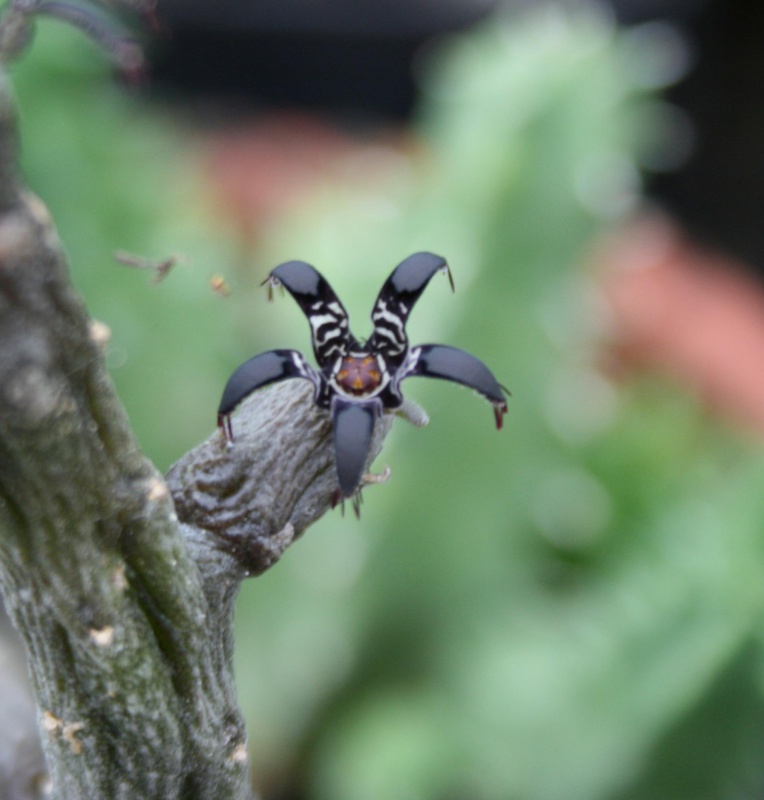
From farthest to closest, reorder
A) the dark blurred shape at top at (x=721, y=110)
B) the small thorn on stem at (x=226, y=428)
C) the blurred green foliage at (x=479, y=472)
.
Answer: the dark blurred shape at top at (x=721, y=110), the blurred green foliage at (x=479, y=472), the small thorn on stem at (x=226, y=428)

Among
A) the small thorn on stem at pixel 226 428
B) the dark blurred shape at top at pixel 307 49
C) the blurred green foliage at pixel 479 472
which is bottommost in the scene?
the blurred green foliage at pixel 479 472

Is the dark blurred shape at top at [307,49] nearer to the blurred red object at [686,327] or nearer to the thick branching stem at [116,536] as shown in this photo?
the blurred red object at [686,327]

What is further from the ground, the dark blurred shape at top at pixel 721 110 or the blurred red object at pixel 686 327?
the dark blurred shape at top at pixel 721 110

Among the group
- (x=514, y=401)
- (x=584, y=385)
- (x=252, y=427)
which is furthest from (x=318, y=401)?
(x=584, y=385)

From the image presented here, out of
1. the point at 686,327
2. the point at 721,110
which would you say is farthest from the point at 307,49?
the point at 686,327

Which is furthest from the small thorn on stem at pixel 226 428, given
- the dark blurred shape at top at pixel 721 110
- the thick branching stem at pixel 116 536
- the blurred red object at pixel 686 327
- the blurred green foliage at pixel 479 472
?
the dark blurred shape at top at pixel 721 110

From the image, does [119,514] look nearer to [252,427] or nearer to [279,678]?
[252,427]

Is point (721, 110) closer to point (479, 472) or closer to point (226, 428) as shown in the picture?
point (479, 472)

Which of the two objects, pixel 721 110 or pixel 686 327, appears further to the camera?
pixel 721 110
